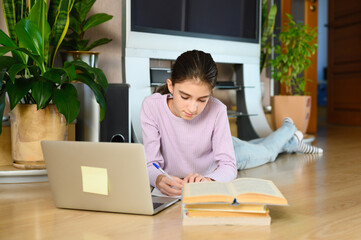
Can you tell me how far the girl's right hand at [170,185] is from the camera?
1461mm

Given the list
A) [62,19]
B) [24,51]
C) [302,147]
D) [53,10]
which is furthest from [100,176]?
[302,147]

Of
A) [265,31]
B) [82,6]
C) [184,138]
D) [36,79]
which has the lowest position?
[184,138]

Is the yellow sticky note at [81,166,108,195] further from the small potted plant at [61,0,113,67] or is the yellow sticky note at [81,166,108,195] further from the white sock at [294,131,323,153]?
the white sock at [294,131,323,153]

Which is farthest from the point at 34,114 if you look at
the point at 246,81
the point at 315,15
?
the point at 315,15

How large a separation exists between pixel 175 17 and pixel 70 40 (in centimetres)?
70

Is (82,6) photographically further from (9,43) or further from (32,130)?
(32,130)

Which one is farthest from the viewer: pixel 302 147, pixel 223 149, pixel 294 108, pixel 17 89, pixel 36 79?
pixel 294 108

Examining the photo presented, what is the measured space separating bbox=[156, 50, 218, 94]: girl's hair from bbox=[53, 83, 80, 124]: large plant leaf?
51cm

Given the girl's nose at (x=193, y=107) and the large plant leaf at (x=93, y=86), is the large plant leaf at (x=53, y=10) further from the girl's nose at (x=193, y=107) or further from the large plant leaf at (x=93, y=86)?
the girl's nose at (x=193, y=107)

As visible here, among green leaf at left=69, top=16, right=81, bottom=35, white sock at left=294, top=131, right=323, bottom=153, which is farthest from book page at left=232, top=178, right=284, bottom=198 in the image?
white sock at left=294, top=131, right=323, bottom=153

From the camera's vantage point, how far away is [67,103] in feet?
5.92

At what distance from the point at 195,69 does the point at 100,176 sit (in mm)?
466

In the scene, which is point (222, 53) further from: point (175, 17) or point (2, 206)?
point (2, 206)

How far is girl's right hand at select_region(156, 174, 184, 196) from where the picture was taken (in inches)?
57.5
